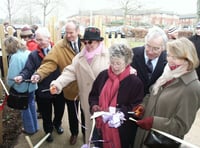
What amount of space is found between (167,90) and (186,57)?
0.31 metres

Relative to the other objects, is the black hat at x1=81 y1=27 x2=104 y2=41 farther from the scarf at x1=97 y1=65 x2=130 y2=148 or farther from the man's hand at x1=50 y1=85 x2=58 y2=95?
the man's hand at x1=50 y1=85 x2=58 y2=95

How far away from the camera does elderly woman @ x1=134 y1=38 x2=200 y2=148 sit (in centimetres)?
188

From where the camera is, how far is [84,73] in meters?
2.83

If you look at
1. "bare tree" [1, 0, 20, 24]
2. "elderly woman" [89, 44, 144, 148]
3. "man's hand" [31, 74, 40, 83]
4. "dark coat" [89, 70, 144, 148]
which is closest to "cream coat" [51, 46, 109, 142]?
"man's hand" [31, 74, 40, 83]

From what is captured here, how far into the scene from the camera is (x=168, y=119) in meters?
1.98

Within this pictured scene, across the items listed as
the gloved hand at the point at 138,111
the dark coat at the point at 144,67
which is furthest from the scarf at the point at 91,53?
the gloved hand at the point at 138,111

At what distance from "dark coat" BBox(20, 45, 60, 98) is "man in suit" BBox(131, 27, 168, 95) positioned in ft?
4.54

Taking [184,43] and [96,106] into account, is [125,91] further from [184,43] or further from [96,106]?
[184,43]

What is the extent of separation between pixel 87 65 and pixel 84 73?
11 centimetres

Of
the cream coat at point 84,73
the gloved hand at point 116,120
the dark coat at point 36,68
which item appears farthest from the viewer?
the dark coat at point 36,68

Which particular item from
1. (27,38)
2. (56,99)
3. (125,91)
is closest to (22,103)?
(56,99)

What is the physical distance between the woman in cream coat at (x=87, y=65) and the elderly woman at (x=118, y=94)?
46 centimetres

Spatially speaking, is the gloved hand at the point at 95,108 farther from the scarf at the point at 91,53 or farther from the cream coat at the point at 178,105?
the scarf at the point at 91,53

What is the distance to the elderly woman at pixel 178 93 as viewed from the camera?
1.88 metres
